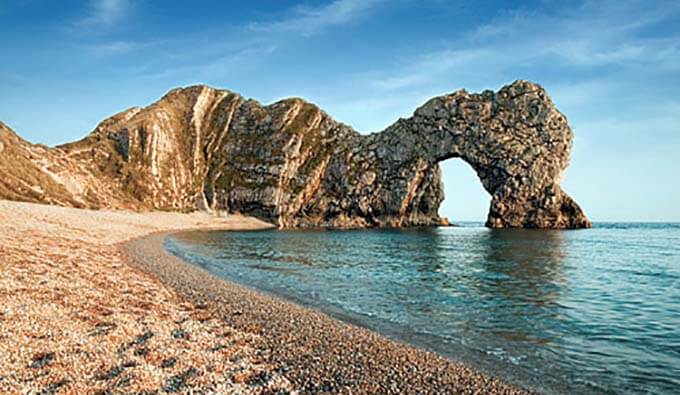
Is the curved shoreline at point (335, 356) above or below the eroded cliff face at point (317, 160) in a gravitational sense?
below

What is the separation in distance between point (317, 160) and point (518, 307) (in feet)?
439

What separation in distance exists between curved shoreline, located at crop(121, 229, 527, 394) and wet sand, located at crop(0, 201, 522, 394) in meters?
0.04

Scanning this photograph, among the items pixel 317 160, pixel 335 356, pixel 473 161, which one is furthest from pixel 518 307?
pixel 317 160

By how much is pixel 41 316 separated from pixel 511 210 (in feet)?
429

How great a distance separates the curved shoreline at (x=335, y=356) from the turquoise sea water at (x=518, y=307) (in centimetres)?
141

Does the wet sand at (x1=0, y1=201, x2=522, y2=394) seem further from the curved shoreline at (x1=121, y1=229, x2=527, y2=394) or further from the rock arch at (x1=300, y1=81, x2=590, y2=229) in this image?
the rock arch at (x1=300, y1=81, x2=590, y2=229)

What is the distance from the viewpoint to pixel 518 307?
2305 centimetres

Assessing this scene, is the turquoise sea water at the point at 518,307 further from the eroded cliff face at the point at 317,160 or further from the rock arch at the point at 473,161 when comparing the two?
the eroded cliff face at the point at 317,160

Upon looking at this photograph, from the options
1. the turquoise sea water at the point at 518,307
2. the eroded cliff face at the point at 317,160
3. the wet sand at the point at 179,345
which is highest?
the eroded cliff face at the point at 317,160

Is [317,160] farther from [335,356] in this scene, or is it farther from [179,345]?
[335,356]

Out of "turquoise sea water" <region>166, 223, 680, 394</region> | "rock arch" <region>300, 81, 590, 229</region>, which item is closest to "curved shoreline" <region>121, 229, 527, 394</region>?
"turquoise sea water" <region>166, 223, 680, 394</region>

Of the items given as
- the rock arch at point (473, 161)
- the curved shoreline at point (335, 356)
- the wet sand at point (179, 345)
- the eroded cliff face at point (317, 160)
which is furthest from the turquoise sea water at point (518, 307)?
the eroded cliff face at point (317, 160)

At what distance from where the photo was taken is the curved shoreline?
1152 cm

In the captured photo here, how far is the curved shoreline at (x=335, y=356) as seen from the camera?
1152cm
